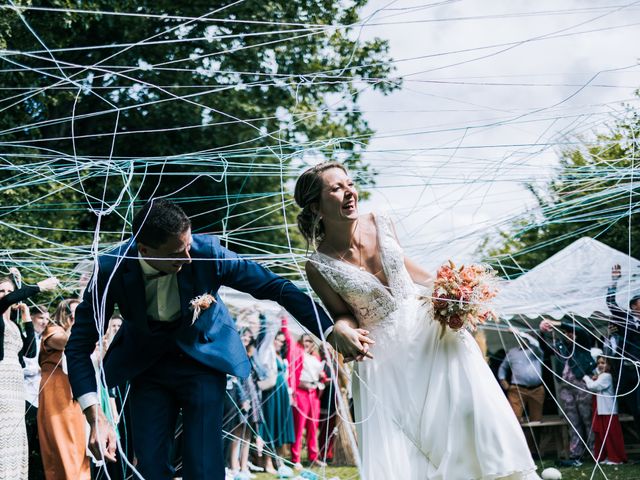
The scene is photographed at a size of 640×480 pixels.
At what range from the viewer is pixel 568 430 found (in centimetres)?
1188

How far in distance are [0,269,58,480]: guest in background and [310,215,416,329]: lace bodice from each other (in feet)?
11.2

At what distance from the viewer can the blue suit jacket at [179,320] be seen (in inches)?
167

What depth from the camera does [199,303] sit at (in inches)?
165

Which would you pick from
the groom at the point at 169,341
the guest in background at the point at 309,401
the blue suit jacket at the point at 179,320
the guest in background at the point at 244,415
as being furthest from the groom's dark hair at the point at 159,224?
the guest in background at the point at 309,401

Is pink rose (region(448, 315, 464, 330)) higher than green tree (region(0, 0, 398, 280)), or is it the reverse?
green tree (region(0, 0, 398, 280))

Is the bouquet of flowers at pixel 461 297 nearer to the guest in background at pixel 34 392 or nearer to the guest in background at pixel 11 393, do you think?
the guest in background at pixel 11 393

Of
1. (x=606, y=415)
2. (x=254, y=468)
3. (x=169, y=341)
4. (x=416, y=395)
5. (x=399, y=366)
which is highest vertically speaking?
(x=169, y=341)

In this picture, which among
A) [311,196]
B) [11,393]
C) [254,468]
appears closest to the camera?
[311,196]

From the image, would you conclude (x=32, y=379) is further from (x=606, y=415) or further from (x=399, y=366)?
(x=606, y=415)

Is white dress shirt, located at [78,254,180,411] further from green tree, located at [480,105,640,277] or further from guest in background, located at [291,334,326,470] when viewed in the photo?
guest in background, located at [291,334,326,470]

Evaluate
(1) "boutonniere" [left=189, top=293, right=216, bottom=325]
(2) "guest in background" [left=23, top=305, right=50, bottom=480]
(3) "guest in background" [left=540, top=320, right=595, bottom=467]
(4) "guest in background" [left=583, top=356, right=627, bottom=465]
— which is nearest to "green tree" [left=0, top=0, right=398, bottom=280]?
(2) "guest in background" [left=23, top=305, right=50, bottom=480]

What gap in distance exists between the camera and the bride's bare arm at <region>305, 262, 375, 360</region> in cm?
407

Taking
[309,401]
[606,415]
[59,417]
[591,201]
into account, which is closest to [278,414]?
[309,401]

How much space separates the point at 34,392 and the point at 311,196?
5554 millimetres
